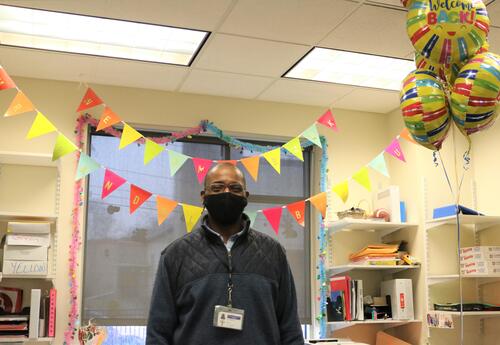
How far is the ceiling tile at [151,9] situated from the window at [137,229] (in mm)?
1372

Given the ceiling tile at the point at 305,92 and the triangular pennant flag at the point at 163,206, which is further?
the ceiling tile at the point at 305,92

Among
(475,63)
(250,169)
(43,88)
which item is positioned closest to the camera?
(475,63)

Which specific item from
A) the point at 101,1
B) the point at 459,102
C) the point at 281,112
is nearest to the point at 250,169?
the point at 281,112

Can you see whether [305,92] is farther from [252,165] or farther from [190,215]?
[190,215]

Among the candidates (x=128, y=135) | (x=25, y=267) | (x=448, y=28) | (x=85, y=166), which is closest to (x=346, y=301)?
(x=128, y=135)

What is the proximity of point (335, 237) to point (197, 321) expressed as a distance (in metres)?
2.71

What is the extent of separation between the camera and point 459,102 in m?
2.33

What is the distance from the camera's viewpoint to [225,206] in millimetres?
2066

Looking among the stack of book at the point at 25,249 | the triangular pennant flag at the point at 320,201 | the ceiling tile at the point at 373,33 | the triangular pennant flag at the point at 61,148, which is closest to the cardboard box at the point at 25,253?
the stack of book at the point at 25,249

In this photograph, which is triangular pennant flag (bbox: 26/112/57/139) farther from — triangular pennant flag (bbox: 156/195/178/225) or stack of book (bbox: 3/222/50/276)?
triangular pennant flag (bbox: 156/195/178/225)

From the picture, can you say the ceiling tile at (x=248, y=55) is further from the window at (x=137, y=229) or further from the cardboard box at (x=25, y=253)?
the cardboard box at (x=25, y=253)

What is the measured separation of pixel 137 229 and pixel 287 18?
193 cm

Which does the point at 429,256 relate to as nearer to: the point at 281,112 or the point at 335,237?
the point at 335,237

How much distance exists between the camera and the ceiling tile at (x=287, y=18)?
3.03 meters
